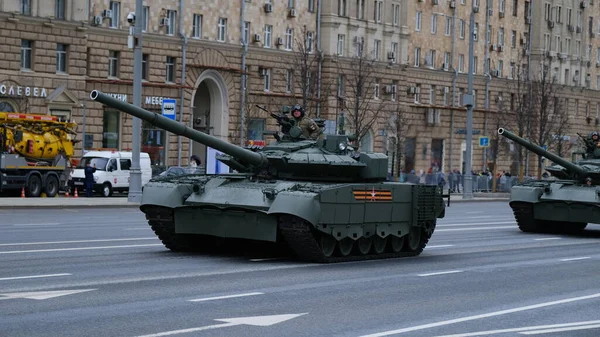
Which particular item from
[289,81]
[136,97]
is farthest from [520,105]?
[136,97]

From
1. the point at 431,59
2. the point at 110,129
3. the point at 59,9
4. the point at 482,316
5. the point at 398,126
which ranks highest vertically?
the point at 431,59

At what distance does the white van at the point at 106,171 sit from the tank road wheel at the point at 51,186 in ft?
7.62

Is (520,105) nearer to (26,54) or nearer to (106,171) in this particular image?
(26,54)

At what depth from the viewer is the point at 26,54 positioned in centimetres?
5338

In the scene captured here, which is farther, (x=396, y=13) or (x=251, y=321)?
(x=396, y=13)

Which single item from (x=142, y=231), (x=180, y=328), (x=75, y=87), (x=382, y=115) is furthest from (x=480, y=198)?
(x=180, y=328)

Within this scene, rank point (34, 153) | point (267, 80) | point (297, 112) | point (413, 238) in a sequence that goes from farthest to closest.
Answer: point (267, 80)
point (34, 153)
point (413, 238)
point (297, 112)

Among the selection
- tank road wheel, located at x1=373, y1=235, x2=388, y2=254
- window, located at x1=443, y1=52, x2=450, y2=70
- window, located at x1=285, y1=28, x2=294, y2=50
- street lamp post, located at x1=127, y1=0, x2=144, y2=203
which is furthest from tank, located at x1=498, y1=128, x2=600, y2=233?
window, located at x1=443, y1=52, x2=450, y2=70

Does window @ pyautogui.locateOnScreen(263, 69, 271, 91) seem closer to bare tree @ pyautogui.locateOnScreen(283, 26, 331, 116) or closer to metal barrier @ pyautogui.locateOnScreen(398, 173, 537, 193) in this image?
bare tree @ pyautogui.locateOnScreen(283, 26, 331, 116)

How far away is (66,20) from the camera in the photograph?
178ft

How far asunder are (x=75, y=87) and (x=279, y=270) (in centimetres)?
3777

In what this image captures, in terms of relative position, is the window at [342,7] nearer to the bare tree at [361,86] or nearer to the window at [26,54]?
the bare tree at [361,86]

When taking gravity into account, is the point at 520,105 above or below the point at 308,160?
above

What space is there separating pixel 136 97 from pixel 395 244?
18796 millimetres
